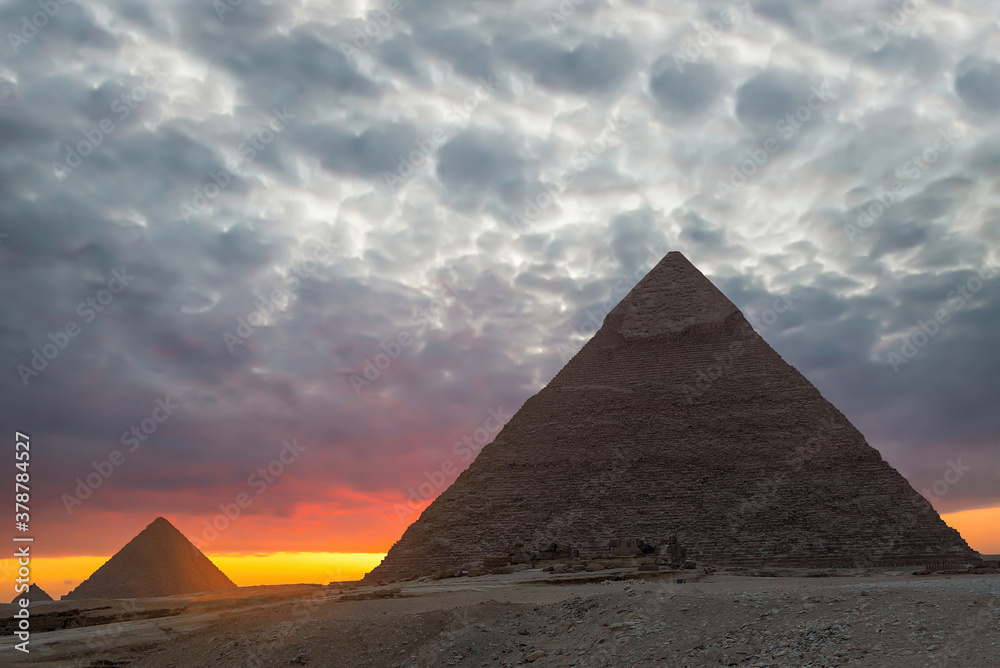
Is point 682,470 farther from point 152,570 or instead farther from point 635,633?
point 635,633

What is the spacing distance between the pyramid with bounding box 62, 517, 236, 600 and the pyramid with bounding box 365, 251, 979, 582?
A: 1412 cm

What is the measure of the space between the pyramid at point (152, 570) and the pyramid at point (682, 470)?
14.1m

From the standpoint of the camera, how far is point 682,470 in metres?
37.0

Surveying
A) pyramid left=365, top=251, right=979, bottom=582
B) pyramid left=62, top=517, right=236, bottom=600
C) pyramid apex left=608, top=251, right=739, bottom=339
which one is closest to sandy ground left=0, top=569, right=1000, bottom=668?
pyramid left=365, top=251, right=979, bottom=582

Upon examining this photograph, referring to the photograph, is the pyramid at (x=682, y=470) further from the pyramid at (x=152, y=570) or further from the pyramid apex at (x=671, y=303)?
the pyramid at (x=152, y=570)

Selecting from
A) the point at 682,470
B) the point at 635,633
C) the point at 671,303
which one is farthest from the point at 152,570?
the point at 635,633

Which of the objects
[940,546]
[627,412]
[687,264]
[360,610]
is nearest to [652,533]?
[627,412]

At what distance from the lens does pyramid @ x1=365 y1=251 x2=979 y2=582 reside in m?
32.8

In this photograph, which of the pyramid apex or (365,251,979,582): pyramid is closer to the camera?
(365,251,979,582): pyramid

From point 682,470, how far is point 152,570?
94.3ft

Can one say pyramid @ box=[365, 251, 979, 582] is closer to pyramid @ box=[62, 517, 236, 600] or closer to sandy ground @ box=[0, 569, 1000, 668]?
pyramid @ box=[62, 517, 236, 600]

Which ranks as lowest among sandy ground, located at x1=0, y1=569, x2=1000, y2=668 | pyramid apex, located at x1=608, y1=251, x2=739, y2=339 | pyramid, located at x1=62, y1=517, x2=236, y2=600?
sandy ground, located at x1=0, y1=569, x2=1000, y2=668

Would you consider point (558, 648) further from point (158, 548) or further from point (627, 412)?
point (158, 548)

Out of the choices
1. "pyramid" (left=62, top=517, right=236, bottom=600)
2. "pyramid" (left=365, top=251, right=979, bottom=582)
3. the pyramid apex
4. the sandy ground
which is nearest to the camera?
the sandy ground
